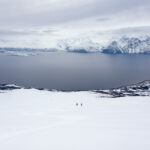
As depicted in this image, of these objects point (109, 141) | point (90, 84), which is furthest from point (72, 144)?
point (90, 84)

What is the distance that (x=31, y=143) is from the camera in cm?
1024

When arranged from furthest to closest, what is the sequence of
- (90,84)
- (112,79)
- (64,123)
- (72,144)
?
(112,79), (90,84), (64,123), (72,144)

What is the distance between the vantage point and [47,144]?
1010cm

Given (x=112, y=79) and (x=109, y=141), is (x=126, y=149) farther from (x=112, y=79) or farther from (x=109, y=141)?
(x=112, y=79)

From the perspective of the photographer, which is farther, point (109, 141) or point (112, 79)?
point (112, 79)

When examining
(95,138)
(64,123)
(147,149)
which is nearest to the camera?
(147,149)

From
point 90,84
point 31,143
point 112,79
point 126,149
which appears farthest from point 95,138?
point 112,79

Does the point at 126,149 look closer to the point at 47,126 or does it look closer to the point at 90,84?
the point at 47,126

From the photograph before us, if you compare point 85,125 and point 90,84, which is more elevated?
point 85,125

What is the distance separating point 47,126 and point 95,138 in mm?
4049

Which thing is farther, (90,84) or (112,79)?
(112,79)

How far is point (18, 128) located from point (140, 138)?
26.1 feet

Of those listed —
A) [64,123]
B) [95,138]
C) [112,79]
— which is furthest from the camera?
[112,79]

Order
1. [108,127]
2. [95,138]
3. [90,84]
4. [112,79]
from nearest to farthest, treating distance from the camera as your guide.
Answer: [95,138]
[108,127]
[90,84]
[112,79]
